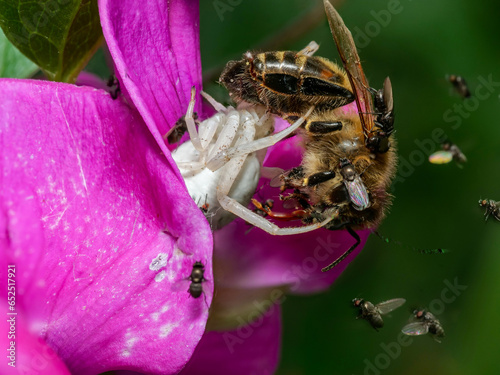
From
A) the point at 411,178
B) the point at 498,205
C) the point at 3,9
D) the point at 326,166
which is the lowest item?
the point at 411,178

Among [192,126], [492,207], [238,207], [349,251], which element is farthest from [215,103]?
[492,207]

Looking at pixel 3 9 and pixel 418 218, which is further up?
pixel 3 9

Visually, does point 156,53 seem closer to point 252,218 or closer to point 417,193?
point 252,218

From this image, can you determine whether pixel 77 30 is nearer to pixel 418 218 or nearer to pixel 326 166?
pixel 326 166

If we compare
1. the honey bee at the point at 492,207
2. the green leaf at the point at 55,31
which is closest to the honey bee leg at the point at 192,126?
the green leaf at the point at 55,31

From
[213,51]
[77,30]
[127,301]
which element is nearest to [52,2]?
[77,30]

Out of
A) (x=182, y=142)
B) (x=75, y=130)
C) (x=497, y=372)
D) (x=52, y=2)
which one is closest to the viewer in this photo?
(x=75, y=130)

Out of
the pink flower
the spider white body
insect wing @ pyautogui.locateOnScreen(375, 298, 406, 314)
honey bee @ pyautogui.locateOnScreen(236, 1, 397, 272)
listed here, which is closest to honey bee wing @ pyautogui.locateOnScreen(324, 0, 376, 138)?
honey bee @ pyautogui.locateOnScreen(236, 1, 397, 272)
